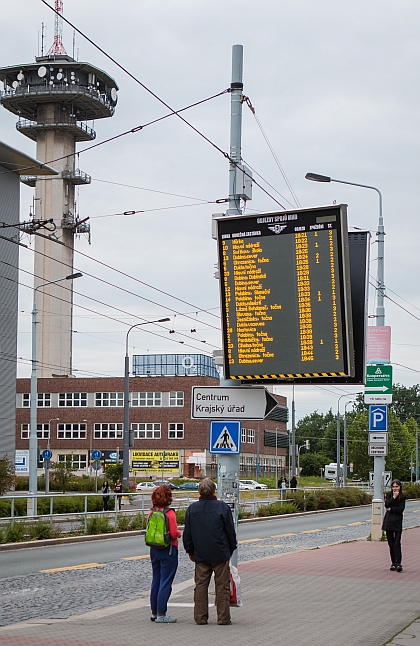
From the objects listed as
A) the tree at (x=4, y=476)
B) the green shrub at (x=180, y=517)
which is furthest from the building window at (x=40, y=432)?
the green shrub at (x=180, y=517)

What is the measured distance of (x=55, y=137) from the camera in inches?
3728

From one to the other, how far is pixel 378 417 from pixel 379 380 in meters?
1.31

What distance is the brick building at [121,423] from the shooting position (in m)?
93.5

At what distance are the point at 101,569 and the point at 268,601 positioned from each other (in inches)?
252

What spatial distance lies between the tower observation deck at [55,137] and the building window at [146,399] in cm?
870

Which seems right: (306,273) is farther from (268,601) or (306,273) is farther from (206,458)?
(206,458)

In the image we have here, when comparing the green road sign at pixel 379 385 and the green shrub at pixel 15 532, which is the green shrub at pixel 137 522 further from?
the green road sign at pixel 379 385

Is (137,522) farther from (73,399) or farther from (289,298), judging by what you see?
Answer: (73,399)

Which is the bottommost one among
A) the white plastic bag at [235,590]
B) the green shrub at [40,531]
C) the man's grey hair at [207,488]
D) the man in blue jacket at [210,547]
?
the green shrub at [40,531]

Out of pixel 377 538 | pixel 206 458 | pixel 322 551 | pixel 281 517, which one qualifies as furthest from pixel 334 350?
pixel 206 458

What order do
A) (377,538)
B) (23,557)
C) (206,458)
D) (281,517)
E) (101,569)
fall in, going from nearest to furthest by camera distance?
(101,569)
(23,557)
(377,538)
(281,517)
(206,458)

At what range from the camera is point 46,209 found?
94625mm

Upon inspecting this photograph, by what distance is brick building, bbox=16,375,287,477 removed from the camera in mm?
93500

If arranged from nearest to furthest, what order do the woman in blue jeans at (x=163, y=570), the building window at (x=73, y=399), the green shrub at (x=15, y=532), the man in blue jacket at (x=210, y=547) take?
the man in blue jacket at (x=210, y=547) → the woman in blue jeans at (x=163, y=570) → the green shrub at (x=15, y=532) → the building window at (x=73, y=399)
